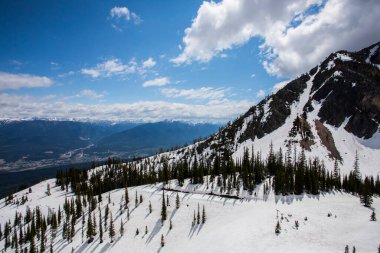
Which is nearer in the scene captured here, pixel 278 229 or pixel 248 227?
pixel 278 229

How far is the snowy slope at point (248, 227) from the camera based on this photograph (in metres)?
79.2

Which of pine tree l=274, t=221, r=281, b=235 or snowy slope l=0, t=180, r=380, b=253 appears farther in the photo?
pine tree l=274, t=221, r=281, b=235

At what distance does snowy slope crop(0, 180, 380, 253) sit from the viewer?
79250 millimetres

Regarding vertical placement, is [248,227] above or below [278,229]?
below

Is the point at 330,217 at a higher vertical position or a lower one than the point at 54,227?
higher

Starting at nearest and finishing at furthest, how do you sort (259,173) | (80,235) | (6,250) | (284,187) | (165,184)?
(284,187) → (80,235) → (259,173) → (6,250) → (165,184)

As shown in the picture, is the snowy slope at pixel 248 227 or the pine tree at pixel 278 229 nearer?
the snowy slope at pixel 248 227

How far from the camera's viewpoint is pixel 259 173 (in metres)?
144

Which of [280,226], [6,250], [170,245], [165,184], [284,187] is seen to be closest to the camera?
[280,226]

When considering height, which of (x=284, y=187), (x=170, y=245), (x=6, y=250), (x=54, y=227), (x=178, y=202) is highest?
(x=284, y=187)

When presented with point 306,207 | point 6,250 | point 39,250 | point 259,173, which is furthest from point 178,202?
point 6,250

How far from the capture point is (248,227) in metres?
94.5

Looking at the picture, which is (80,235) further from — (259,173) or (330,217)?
(330,217)

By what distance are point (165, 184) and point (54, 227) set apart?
6508 cm
